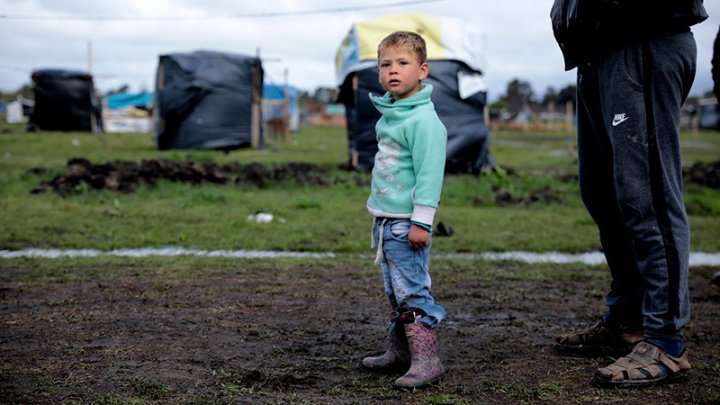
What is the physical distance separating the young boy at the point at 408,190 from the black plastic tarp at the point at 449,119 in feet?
38.5

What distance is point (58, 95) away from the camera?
3219 cm

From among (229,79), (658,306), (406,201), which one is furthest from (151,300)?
(229,79)

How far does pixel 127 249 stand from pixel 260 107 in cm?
1663

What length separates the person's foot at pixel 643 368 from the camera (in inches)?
127

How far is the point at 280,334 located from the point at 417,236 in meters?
1.18

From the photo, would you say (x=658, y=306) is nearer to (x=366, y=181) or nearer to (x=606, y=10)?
(x=606, y=10)

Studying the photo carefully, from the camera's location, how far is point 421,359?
131 inches

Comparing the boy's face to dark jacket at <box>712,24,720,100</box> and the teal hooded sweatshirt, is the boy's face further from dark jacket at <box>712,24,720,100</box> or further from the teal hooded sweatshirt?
dark jacket at <box>712,24,720,100</box>

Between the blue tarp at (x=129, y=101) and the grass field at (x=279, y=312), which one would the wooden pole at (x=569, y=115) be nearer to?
the grass field at (x=279, y=312)

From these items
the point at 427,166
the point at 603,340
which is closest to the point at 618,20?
the point at 427,166

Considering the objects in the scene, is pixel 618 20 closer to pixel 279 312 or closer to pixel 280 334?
pixel 280 334

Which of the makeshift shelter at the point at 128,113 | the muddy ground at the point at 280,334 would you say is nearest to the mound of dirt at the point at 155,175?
the muddy ground at the point at 280,334

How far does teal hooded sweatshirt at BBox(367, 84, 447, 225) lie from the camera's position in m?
3.35

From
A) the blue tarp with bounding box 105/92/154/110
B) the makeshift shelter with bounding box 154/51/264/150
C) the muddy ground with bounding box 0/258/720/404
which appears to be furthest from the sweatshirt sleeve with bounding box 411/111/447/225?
the blue tarp with bounding box 105/92/154/110
